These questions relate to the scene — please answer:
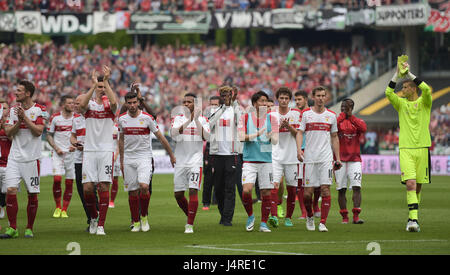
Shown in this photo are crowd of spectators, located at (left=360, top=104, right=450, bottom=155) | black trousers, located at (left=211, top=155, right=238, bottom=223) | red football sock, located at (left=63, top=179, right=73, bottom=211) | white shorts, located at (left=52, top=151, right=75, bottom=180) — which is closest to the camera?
black trousers, located at (left=211, top=155, right=238, bottom=223)

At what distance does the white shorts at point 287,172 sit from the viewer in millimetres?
15344

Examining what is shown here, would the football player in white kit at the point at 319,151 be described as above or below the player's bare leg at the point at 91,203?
above

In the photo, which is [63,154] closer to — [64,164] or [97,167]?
[64,164]

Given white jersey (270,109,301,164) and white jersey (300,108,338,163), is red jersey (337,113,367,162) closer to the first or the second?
white jersey (270,109,301,164)

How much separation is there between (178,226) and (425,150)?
4.71 meters

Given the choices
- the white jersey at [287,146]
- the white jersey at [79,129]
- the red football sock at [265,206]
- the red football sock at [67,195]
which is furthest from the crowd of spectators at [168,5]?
the red football sock at [265,206]

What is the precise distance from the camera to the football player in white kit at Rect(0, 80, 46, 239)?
13.2m

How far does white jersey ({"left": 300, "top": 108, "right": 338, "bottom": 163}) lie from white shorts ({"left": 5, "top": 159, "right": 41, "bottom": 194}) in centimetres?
461

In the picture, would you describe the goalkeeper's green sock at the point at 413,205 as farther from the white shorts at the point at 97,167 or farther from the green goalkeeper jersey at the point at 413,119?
the white shorts at the point at 97,167

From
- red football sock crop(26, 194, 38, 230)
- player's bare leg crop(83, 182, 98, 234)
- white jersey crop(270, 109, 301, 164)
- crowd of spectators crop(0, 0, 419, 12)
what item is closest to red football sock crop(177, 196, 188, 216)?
player's bare leg crop(83, 182, 98, 234)

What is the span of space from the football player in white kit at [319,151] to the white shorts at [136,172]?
2.60 m

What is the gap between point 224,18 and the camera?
156ft
